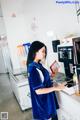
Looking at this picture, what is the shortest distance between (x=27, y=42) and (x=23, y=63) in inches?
23.8

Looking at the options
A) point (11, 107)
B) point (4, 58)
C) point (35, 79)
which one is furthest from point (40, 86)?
point (4, 58)

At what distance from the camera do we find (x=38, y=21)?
3.62 meters

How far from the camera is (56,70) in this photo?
9.70 feet

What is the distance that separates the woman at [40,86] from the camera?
1.89 meters

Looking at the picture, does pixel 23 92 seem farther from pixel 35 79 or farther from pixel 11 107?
pixel 35 79

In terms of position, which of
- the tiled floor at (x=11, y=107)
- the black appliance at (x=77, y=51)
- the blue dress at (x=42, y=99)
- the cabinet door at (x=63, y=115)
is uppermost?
the black appliance at (x=77, y=51)

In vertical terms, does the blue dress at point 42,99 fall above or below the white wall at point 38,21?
below

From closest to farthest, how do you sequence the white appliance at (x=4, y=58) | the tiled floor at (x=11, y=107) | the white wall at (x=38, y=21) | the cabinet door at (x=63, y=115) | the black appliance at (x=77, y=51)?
1. the black appliance at (x=77, y=51)
2. the cabinet door at (x=63, y=115)
3. the white wall at (x=38, y=21)
4. the tiled floor at (x=11, y=107)
5. the white appliance at (x=4, y=58)

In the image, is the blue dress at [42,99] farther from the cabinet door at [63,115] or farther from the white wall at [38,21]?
the white wall at [38,21]

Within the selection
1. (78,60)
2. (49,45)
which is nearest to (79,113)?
(78,60)

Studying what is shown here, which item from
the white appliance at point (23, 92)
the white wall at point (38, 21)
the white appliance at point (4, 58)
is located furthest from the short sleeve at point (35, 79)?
the white appliance at point (4, 58)

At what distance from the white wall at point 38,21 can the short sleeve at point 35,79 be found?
945mm

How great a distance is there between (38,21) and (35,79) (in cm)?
201

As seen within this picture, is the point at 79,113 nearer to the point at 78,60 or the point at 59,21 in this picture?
the point at 78,60
